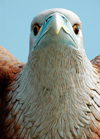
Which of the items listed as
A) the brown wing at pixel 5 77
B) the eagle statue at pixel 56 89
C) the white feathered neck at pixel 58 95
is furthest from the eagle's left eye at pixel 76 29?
the brown wing at pixel 5 77

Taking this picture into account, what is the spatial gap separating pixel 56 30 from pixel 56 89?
0.42 meters

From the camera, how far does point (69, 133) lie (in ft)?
5.15

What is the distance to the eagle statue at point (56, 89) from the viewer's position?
4.50 feet

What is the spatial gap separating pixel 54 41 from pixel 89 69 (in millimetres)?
466

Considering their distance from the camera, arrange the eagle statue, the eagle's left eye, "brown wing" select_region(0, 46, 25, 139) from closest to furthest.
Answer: the eagle statue, the eagle's left eye, "brown wing" select_region(0, 46, 25, 139)

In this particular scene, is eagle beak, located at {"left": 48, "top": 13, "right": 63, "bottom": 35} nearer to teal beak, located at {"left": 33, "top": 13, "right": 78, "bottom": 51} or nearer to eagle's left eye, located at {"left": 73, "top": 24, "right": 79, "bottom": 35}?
teal beak, located at {"left": 33, "top": 13, "right": 78, "bottom": 51}

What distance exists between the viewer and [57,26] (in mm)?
1270

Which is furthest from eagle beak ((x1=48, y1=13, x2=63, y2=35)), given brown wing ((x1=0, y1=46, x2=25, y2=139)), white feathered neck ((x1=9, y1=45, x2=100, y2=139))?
brown wing ((x1=0, y1=46, x2=25, y2=139))

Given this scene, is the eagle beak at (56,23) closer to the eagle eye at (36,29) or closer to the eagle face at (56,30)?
the eagle face at (56,30)


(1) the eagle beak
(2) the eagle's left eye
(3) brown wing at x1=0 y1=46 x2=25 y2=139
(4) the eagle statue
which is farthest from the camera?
(3) brown wing at x1=0 y1=46 x2=25 y2=139

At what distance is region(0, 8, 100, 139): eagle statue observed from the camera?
1.37 m

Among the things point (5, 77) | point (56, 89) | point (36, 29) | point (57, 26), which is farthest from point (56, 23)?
point (5, 77)

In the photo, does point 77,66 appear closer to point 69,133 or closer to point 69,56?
point 69,56

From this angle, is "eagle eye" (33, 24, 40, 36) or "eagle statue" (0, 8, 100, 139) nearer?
"eagle statue" (0, 8, 100, 139)
